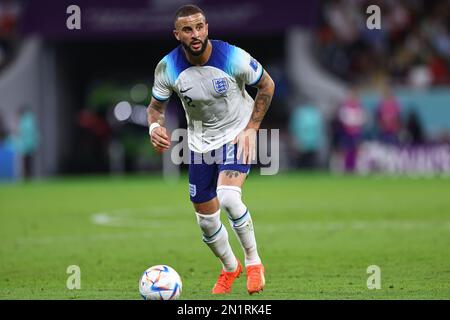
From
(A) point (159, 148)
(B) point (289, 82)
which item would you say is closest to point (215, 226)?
(A) point (159, 148)

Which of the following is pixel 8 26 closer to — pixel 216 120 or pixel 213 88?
pixel 216 120

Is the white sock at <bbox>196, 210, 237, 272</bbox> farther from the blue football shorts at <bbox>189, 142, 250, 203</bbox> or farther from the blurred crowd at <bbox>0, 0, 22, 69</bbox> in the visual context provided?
the blurred crowd at <bbox>0, 0, 22, 69</bbox>

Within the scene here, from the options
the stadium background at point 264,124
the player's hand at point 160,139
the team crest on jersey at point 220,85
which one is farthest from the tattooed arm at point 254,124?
the stadium background at point 264,124

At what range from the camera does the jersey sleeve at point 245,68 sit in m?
9.39

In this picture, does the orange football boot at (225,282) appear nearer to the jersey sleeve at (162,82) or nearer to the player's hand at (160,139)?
the player's hand at (160,139)

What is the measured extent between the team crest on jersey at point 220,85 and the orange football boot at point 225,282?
163cm

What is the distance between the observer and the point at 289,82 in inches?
1271

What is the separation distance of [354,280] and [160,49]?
25.2m

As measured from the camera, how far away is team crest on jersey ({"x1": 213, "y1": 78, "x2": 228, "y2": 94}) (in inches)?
371

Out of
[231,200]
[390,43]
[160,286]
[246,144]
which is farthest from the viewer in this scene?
[390,43]

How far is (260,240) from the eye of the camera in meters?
14.1

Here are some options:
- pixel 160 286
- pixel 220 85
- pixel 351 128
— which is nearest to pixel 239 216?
pixel 160 286

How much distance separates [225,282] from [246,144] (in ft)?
4.08

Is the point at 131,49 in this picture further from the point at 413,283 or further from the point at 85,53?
the point at 413,283
